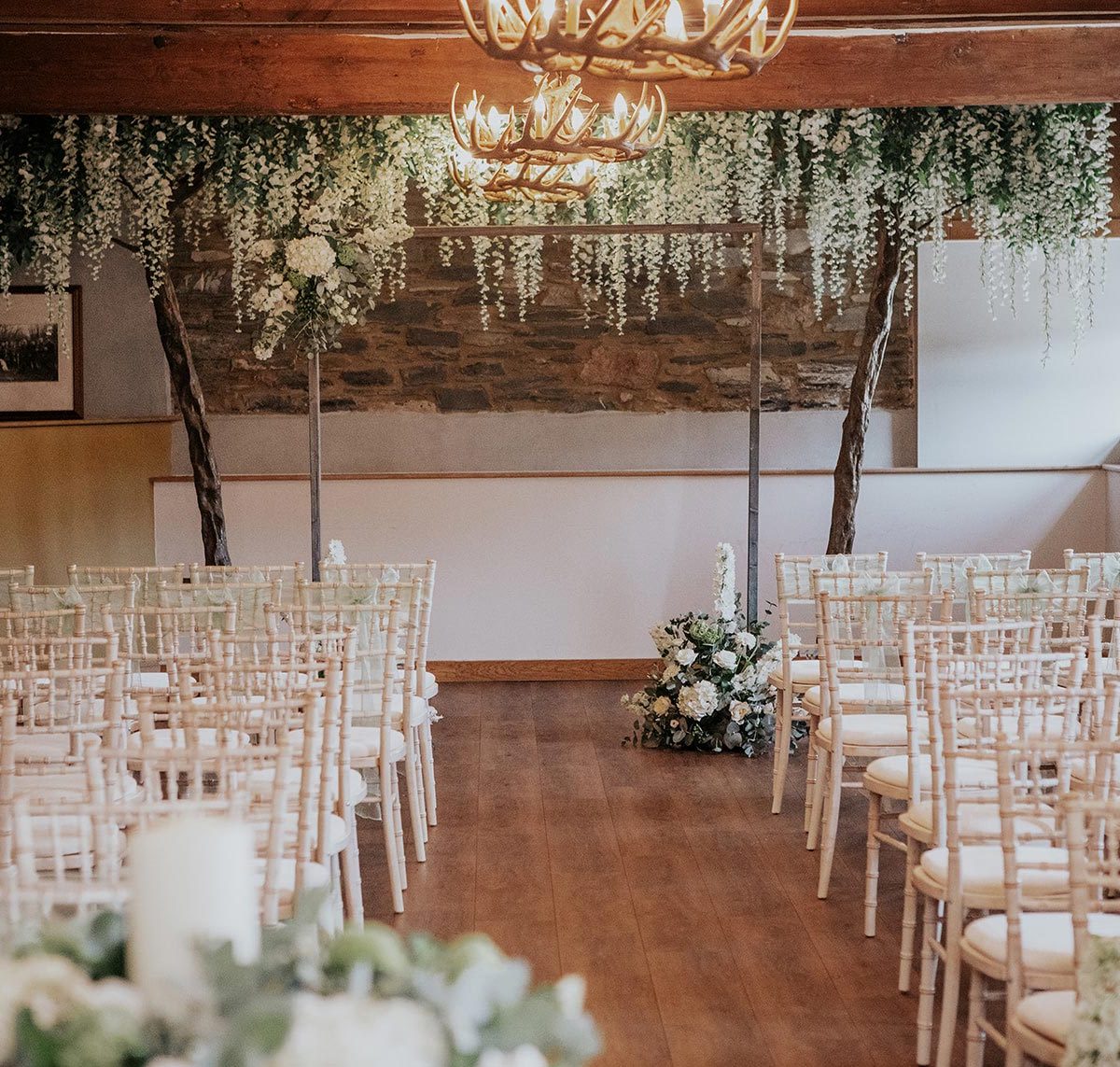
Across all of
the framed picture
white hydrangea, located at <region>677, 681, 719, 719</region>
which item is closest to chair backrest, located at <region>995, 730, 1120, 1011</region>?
white hydrangea, located at <region>677, 681, 719, 719</region>

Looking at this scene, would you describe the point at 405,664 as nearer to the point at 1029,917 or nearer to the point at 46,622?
the point at 46,622

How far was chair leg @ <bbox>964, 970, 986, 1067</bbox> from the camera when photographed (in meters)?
2.56

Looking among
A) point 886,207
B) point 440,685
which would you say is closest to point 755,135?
point 886,207

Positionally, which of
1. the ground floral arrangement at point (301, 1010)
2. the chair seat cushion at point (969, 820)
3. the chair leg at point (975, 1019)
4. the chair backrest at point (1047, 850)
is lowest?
the chair leg at point (975, 1019)

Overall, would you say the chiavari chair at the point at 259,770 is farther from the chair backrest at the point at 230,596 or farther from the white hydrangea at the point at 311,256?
the white hydrangea at the point at 311,256

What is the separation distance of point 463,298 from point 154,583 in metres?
4.59

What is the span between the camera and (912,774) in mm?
3283

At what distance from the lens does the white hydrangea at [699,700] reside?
5840mm

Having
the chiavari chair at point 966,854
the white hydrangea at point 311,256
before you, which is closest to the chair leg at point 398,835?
the chiavari chair at point 966,854

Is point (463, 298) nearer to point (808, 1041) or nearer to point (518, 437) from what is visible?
point (518, 437)

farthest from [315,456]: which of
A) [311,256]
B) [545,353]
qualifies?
[545,353]

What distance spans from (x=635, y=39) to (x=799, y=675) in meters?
2.96

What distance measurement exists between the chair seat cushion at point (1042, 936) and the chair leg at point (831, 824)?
4.86ft

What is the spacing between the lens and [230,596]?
481 centimetres
